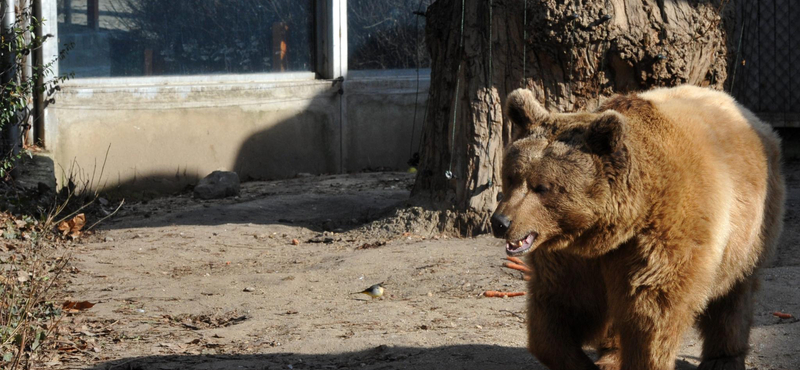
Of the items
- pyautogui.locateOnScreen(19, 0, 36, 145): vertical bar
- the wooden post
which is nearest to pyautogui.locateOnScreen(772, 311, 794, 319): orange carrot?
pyautogui.locateOnScreen(19, 0, 36, 145): vertical bar

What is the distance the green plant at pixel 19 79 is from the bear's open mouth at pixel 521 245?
5669 mm

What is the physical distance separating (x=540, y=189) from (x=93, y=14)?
763cm

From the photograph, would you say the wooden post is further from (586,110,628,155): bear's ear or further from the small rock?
(586,110,628,155): bear's ear

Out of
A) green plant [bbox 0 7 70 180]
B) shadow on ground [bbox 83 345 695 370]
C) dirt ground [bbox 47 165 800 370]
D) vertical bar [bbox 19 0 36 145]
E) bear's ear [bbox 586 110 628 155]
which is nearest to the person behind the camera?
bear's ear [bbox 586 110 628 155]

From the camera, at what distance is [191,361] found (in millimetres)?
4672

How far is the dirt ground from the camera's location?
4785 millimetres

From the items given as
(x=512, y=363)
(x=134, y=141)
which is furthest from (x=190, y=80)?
(x=512, y=363)

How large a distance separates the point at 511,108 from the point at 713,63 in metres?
4.06

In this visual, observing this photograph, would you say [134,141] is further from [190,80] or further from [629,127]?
[629,127]

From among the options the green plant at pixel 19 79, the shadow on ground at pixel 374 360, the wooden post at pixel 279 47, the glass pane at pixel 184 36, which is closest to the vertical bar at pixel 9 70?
the green plant at pixel 19 79

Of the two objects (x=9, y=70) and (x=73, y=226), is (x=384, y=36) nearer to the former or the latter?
(x=9, y=70)

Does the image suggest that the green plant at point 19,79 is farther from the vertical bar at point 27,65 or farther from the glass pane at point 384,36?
the glass pane at point 384,36

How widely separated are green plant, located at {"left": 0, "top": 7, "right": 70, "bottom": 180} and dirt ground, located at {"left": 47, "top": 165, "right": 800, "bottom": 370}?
135 cm

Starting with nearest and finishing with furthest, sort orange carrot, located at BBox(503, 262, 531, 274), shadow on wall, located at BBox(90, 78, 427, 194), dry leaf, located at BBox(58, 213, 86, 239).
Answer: orange carrot, located at BBox(503, 262, 531, 274)
dry leaf, located at BBox(58, 213, 86, 239)
shadow on wall, located at BBox(90, 78, 427, 194)
